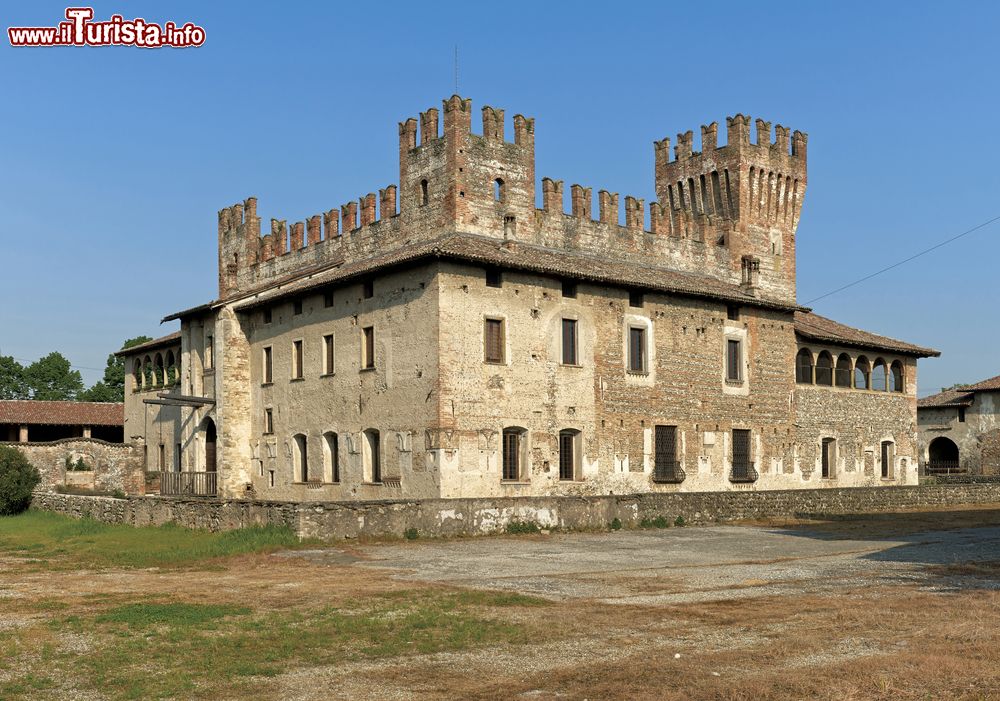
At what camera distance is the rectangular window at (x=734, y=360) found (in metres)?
31.1

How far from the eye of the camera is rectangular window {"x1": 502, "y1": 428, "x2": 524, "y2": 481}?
25.4 meters

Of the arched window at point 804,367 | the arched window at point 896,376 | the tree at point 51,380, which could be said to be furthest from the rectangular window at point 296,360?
the tree at point 51,380

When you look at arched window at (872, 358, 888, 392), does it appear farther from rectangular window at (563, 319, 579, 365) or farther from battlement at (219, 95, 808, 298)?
rectangular window at (563, 319, 579, 365)

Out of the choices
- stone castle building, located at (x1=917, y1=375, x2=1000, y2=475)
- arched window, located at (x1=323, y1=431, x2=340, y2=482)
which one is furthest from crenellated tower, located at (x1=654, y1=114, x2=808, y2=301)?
stone castle building, located at (x1=917, y1=375, x2=1000, y2=475)

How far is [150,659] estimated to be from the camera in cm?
857

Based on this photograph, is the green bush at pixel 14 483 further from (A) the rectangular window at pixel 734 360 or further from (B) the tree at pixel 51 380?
(B) the tree at pixel 51 380

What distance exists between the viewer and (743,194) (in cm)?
3397

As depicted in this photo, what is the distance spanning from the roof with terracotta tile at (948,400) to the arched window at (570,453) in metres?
32.8

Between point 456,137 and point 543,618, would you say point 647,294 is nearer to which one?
point 456,137

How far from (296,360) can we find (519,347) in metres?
7.37

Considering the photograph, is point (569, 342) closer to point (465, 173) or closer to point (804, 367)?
point (465, 173)

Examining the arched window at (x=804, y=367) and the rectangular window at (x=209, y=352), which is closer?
the rectangular window at (x=209, y=352)

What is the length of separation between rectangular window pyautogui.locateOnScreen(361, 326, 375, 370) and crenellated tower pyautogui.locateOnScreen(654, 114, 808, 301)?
1098 cm

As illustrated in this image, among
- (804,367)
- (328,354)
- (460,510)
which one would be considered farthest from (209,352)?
(804,367)
